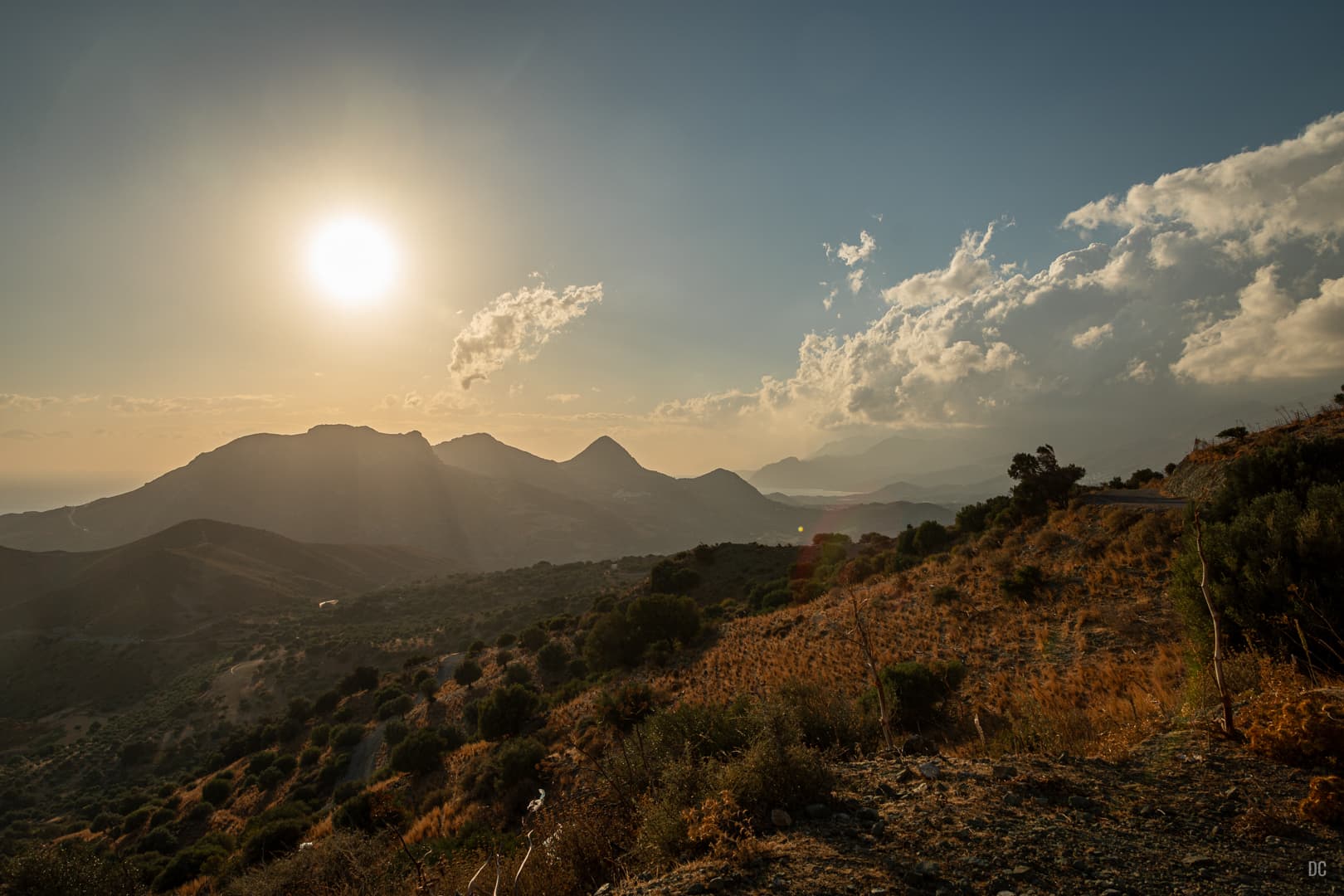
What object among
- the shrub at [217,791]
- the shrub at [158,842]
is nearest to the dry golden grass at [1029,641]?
the shrub at [158,842]

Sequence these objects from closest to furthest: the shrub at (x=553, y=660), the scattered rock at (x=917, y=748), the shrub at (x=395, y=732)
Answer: the scattered rock at (x=917, y=748)
the shrub at (x=395, y=732)
the shrub at (x=553, y=660)

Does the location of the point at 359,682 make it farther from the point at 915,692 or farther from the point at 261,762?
the point at 915,692

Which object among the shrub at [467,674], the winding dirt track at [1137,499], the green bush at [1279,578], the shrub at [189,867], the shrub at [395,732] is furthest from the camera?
the shrub at [467,674]

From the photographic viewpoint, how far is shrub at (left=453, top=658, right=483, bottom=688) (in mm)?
39688

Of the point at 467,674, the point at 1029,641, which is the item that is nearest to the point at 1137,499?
the point at 1029,641

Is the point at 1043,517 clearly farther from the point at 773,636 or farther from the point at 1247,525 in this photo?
the point at 1247,525

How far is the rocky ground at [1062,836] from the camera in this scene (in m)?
3.85

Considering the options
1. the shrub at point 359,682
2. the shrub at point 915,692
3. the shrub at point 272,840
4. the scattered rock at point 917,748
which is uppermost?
the scattered rock at point 917,748

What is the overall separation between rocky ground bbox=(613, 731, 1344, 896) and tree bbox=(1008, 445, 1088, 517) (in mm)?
26944

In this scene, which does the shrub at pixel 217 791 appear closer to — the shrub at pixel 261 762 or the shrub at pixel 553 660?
the shrub at pixel 261 762

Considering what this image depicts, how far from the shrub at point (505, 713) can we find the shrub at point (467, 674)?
16.5 meters

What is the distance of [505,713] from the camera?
23781 mm

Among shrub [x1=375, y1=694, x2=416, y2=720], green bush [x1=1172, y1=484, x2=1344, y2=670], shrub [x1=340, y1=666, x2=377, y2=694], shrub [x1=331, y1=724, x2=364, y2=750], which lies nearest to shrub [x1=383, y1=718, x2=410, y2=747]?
shrub [x1=331, y1=724, x2=364, y2=750]

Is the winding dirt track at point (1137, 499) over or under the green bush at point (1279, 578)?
under
